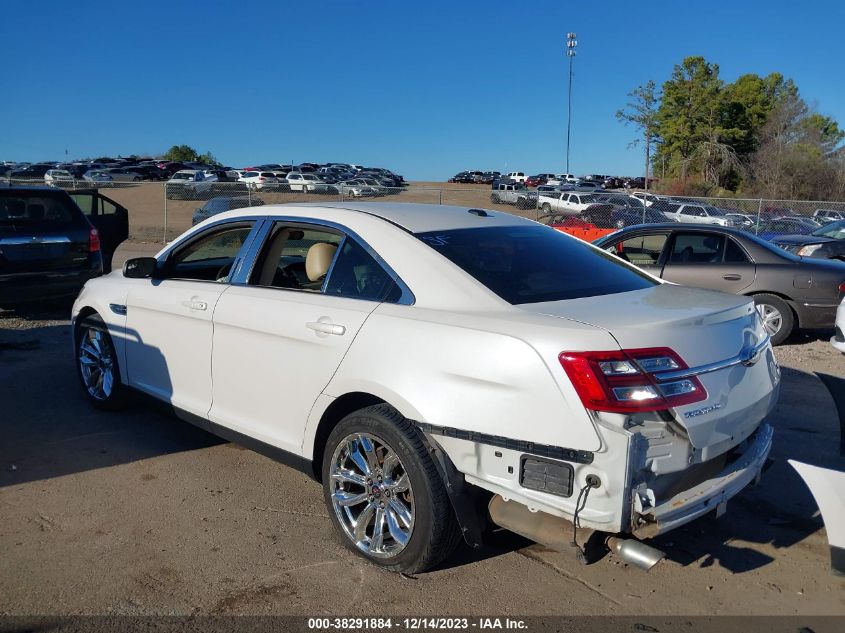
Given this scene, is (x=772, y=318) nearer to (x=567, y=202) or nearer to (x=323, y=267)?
(x=323, y=267)

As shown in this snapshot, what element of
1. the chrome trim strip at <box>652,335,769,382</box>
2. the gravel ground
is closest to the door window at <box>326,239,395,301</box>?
the gravel ground

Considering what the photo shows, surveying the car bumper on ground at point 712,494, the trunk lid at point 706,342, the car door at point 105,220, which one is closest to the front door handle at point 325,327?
the trunk lid at point 706,342

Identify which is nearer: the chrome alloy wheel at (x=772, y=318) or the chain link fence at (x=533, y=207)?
the chrome alloy wheel at (x=772, y=318)

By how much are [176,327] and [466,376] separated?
2.43 meters

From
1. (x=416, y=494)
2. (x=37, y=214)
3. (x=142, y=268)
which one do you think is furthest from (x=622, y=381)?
(x=37, y=214)

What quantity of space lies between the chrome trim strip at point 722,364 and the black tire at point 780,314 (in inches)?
214

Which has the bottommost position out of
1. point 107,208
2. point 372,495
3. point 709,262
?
point 372,495

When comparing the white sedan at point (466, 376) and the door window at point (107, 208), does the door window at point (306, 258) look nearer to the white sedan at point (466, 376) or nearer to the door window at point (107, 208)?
the white sedan at point (466, 376)

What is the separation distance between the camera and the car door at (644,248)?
926 centimetres

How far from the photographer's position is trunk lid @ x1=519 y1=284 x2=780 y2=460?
9.87 ft

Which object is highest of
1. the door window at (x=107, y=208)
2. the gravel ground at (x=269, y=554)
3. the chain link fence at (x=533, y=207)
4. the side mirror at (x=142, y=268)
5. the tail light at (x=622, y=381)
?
the chain link fence at (x=533, y=207)

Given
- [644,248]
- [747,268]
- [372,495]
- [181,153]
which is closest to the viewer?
[372,495]

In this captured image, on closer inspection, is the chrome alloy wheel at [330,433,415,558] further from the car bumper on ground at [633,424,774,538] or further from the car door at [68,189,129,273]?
the car door at [68,189,129,273]

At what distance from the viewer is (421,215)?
422 centimetres
